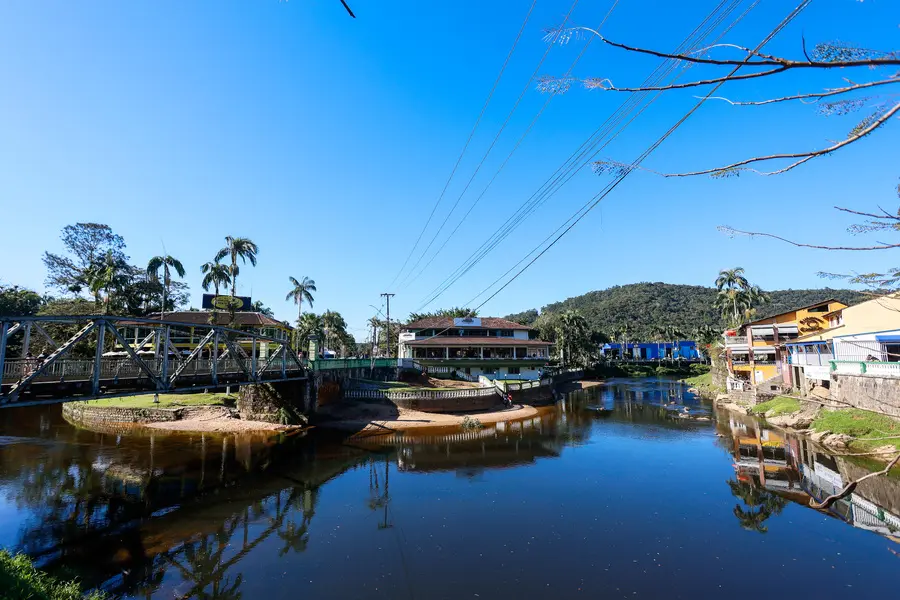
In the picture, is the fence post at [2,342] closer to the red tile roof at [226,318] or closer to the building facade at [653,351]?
the red tile roof at [226,318]

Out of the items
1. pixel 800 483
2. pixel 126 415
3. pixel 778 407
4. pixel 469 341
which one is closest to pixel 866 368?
pixel 778 407

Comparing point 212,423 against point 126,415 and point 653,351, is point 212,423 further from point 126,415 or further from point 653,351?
point 653,351

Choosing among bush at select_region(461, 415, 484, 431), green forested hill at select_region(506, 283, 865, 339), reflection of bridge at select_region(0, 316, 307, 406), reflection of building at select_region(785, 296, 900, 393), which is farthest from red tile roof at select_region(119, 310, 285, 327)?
green forested hill at select_region(506, 283, 865, 339)

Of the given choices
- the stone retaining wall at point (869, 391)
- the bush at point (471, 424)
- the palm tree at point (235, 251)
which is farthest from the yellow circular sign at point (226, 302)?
the stone retaining wall at point (869, 391)

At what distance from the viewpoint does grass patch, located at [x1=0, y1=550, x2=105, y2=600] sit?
9573mm

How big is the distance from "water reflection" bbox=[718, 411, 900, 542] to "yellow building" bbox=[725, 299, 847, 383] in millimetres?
A: 18849

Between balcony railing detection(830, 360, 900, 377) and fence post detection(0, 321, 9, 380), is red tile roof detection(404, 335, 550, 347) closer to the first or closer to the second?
balcony railing detection(830, 360, 900, 377)

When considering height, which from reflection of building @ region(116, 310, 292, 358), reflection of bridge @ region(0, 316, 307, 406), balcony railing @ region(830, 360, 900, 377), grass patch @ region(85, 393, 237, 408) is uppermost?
reflection of building @ region(116, 310, 292, 358)

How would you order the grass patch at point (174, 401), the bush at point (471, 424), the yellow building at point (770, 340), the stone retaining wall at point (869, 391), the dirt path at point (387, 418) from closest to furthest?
the stone retaining wall at point (869, 391) < the dirt path at point (387, 418) < the bush at point (471, 424) < the grass patch at point (174, 401) < the yellow building at point (770, 340)

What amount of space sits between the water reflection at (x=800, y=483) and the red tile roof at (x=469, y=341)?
29.1 metres

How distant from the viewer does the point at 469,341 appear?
186 feet

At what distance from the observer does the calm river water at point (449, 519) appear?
43.8ft

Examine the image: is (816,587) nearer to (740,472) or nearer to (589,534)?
(589,534)

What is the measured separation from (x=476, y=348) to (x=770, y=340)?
34.9 meters
